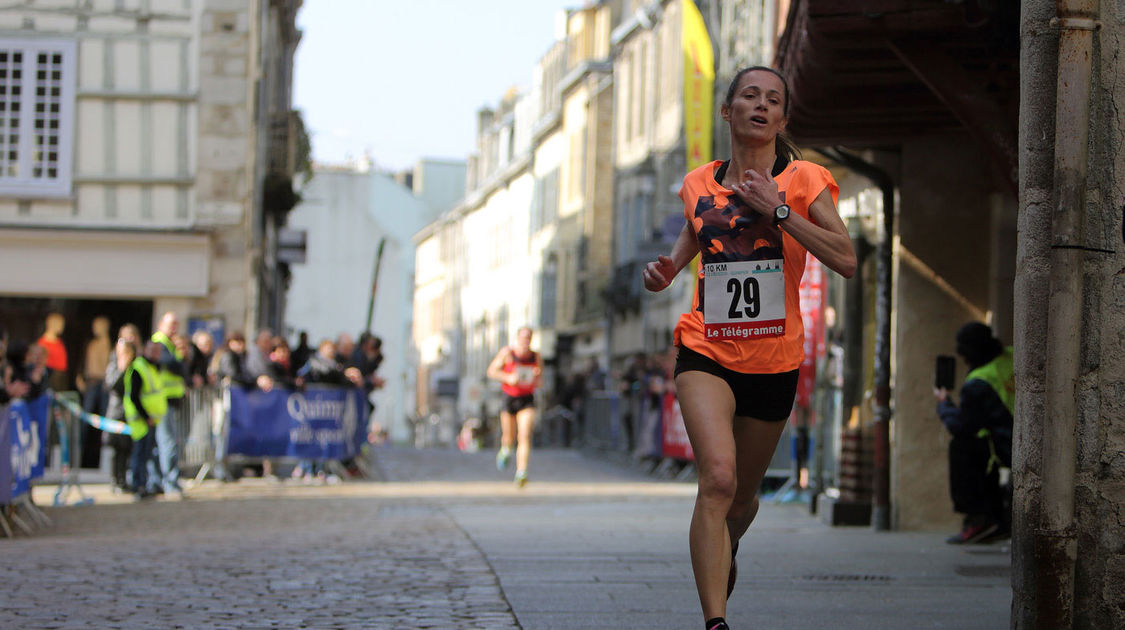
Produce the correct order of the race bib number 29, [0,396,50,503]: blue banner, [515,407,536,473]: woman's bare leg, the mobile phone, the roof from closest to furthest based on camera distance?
the race bib number 29 → the roof → the mobile phone → [0,396,50,503]: blue banner → [515,407,536,473]: woman's bare leg

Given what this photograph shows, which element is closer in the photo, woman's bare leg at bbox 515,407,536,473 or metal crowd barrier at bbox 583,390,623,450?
woman's bare leg at bbox 515,407,536,473

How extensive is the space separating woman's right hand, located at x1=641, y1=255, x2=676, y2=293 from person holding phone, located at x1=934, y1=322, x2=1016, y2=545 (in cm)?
562

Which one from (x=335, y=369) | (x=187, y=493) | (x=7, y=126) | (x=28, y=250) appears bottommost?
(x=187, y=493)

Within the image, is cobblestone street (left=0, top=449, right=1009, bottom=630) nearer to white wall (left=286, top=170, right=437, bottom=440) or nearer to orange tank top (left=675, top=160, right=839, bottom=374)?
orange tank top (left=675, top=160, right=839, bottom=374)

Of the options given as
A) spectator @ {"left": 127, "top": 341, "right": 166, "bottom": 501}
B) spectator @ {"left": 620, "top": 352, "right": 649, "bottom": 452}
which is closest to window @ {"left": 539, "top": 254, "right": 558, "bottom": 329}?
spectator @ {"left": 620, "top": 352, "right": 649, "bottom": 452}

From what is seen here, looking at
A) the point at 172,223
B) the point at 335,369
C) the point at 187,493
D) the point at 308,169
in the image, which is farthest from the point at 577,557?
the point at 308,169

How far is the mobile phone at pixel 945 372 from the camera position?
37.3ft

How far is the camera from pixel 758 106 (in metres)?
5.65

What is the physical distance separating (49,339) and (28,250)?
9.83ft

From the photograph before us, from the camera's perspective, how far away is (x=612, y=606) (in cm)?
744

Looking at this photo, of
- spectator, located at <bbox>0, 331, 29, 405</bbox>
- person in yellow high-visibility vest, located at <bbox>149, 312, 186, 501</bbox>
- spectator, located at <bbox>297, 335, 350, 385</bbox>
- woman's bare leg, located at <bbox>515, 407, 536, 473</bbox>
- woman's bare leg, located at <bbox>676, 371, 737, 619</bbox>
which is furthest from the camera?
spectator, located at <bbox>297, 335, 350, 385</bbox>

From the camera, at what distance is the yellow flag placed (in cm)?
2644

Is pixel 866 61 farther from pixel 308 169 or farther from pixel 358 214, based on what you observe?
pixel 358 214

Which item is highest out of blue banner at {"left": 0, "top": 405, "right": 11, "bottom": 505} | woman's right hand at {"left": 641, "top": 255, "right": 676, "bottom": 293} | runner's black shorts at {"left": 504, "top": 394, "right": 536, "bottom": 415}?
woman's right hand at {"left": 641, "top": 255, "right": 676, "bottom": 293}
